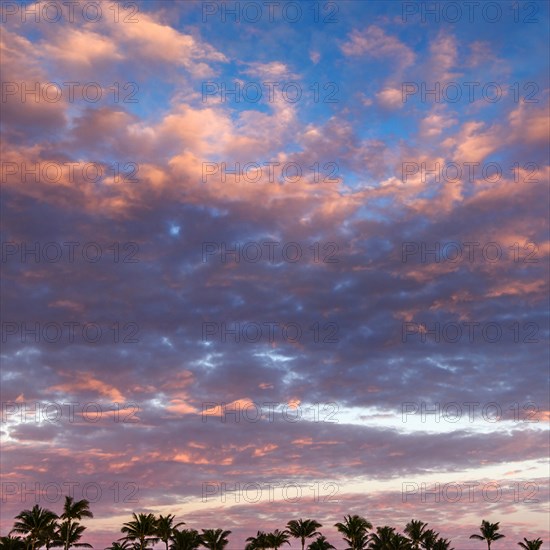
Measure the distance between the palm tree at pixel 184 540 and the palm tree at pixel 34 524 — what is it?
18.8 metres

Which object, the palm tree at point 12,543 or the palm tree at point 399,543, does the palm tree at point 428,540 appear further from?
the palm tree at point 12,543

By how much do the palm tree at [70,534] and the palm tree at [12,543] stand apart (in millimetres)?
5912

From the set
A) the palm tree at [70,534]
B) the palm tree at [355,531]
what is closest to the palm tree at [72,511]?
the palm tree at [70,534]

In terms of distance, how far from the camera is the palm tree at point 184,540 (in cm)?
11031

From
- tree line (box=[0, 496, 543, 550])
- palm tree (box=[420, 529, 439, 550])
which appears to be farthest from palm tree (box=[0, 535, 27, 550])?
palm tree (box=[420, 529, 439, 550])

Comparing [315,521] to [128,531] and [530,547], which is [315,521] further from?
[530,547]

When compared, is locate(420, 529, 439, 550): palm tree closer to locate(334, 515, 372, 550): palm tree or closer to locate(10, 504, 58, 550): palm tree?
locate(334, 515, 372, 550): palm tree

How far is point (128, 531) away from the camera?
10669cm

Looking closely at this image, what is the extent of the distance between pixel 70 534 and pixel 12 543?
812cm

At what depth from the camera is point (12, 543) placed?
10250 cm

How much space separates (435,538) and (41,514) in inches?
2456

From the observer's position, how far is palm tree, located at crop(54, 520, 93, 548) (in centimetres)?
10162

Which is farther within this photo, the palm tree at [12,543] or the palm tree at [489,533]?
the palm tree at [489,533]

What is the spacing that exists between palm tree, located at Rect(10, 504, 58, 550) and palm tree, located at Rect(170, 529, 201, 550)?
18.8 m
